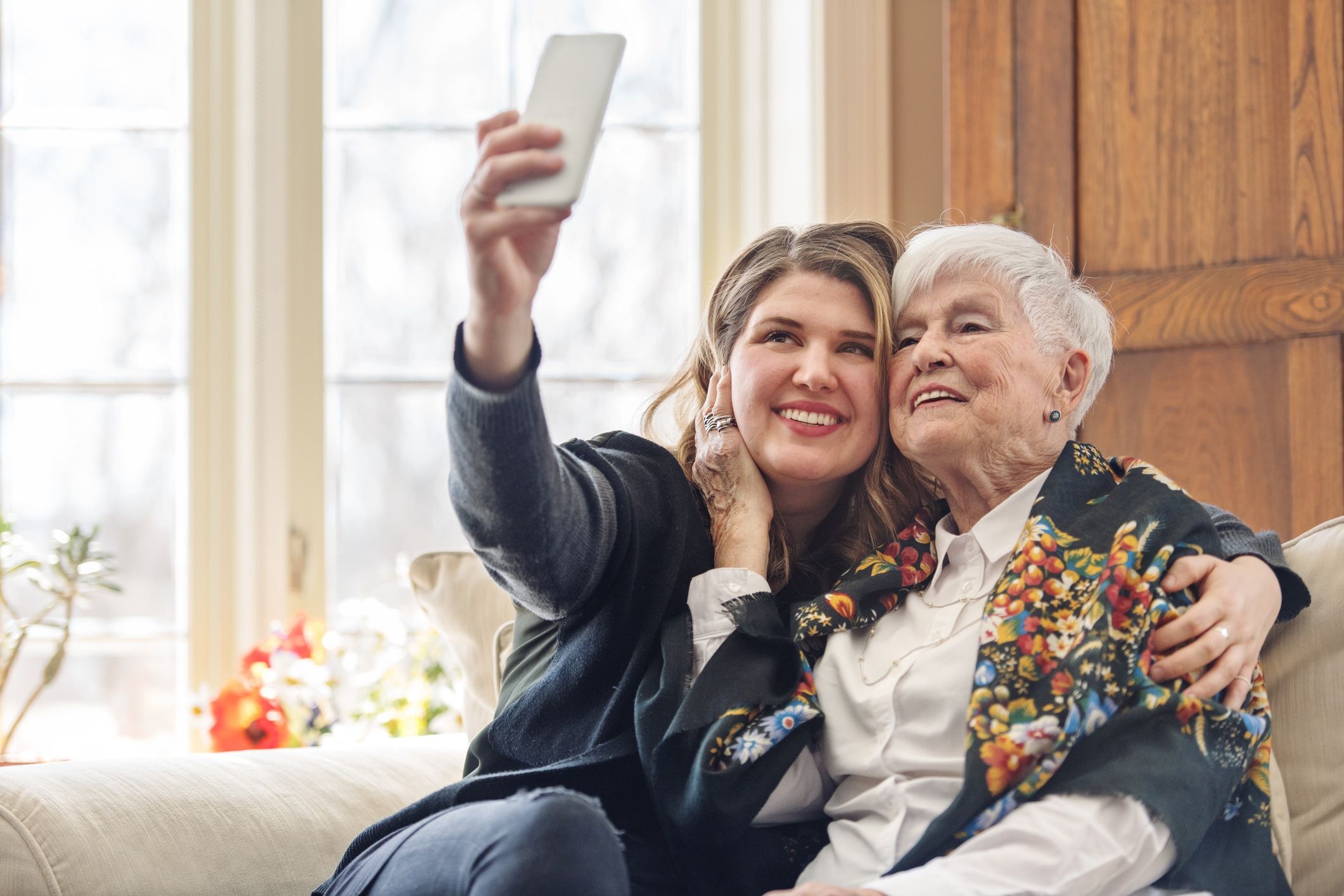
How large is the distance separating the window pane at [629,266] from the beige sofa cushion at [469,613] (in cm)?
112

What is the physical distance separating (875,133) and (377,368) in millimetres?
1221

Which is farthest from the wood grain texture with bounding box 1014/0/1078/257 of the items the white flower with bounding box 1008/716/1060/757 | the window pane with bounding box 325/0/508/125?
the white flower with bounding box 1008/716/1060/757

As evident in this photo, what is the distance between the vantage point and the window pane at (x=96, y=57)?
2803 millimetres

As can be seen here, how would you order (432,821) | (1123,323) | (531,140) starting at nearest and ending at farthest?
(531,140)
(432,821)
(1123,323)

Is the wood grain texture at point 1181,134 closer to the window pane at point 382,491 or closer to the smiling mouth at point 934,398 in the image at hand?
the smiling mouth at point 934,398

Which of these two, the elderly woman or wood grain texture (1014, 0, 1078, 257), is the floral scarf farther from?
wood grain texture (1014, 0, 1078, 257)

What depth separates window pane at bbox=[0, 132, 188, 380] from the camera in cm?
278

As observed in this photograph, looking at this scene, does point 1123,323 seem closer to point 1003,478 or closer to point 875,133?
point 875,133

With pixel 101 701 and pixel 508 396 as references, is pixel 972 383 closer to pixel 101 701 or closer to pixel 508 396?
pixel 508 396

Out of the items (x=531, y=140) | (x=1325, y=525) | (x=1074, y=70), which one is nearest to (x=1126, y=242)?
(x=1074, y=70)

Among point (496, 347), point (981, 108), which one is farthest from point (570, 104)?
point (981, 108)

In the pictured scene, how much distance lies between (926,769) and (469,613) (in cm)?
81

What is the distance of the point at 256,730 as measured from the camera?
2340 mm

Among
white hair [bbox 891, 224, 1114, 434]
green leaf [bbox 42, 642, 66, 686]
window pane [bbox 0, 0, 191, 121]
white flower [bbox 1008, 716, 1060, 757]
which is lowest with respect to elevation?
green leaf [bbox 42, 642, 66, 686]
